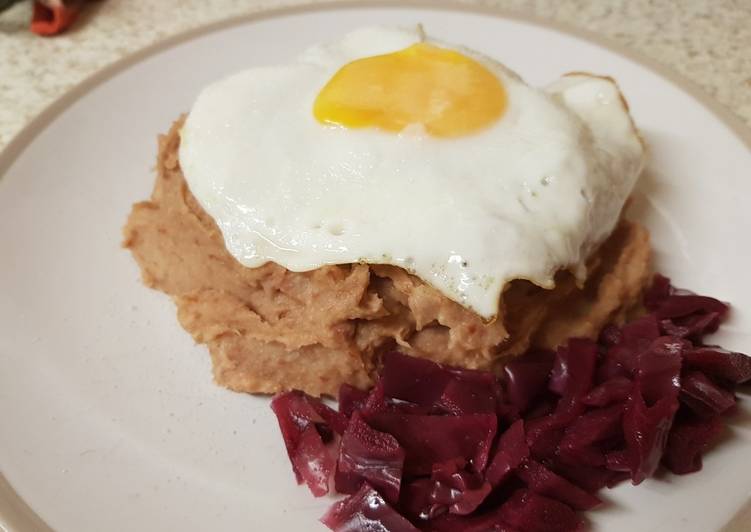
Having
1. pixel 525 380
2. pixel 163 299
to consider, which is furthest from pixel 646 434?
pixel 163 299

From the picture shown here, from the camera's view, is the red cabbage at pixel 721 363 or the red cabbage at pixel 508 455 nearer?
the red cabbage at pixel 508 455

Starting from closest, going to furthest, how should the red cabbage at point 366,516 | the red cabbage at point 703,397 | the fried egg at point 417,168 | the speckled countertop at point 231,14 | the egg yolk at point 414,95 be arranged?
the red cabbage at point 366,516
the red cabbage at point 703,397
the fried egg at point 417,168
the egg yolk at point 414,95
the speckled countertop at point 231,14

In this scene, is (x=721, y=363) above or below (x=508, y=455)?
above

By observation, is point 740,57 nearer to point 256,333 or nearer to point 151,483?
point 256,333

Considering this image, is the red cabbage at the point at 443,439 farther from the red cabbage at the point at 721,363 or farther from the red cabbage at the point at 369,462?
the red cabbage at the point at 721,363

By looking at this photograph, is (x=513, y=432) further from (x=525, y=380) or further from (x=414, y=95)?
(x=414, y=95)

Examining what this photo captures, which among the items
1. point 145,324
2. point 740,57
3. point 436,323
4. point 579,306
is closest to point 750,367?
point 579,306

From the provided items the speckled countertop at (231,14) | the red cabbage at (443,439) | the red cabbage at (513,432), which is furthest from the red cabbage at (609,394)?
the speckled countertop at (231,14)
